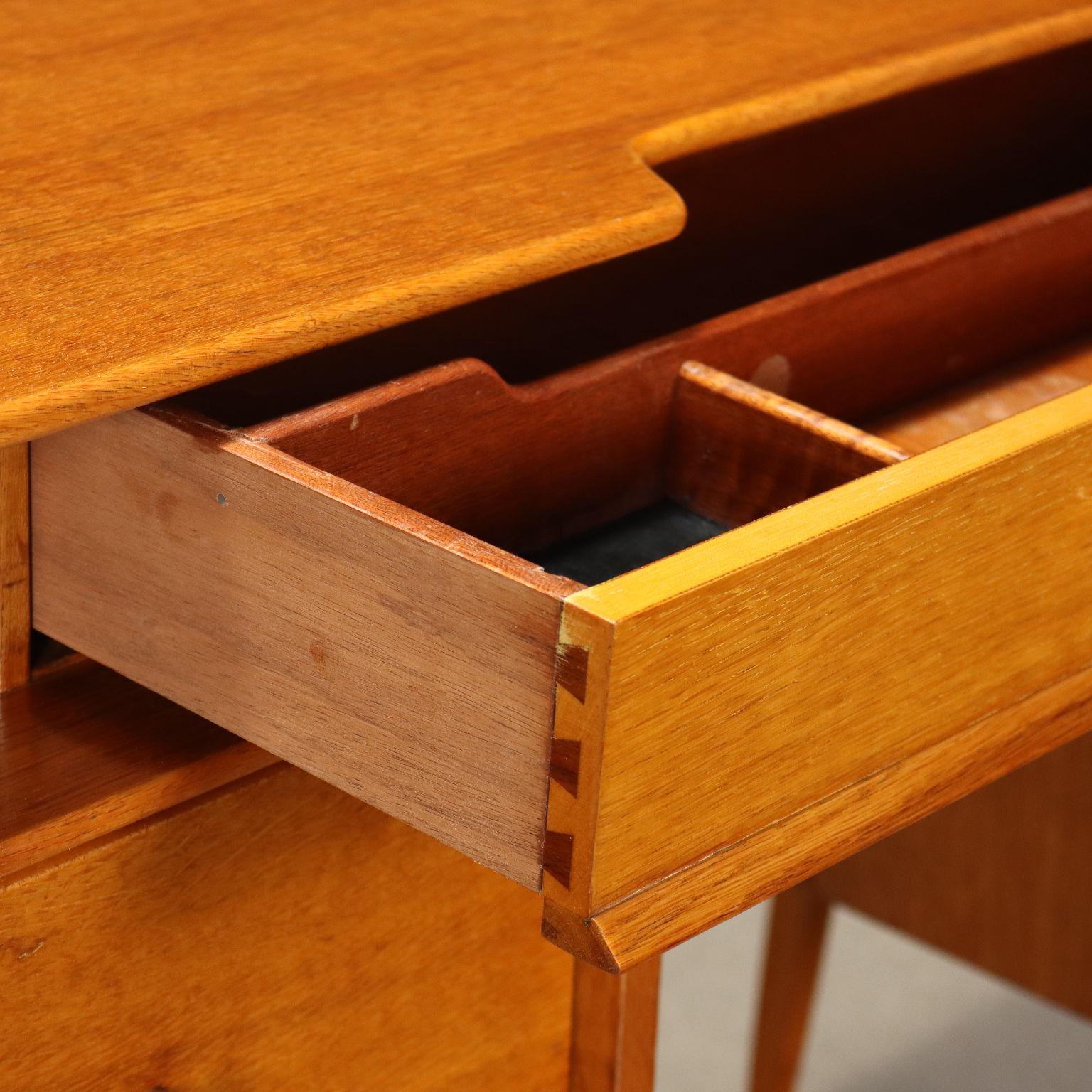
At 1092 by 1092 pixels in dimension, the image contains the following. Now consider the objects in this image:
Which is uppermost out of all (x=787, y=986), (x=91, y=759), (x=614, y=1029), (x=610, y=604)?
(x=610, y=604)

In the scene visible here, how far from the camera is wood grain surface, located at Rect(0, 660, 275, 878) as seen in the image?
2.04 ft

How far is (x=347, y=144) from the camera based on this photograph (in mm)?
728

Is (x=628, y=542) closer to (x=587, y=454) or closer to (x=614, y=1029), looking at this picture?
(x=587, y=454)

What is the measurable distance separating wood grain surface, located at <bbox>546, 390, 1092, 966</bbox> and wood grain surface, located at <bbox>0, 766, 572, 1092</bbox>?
6.9 inches

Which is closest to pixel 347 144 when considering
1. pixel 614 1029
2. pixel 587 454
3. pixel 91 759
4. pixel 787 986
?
pixel 587 454

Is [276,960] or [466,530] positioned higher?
[466,530]

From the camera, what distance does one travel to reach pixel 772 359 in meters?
0.78

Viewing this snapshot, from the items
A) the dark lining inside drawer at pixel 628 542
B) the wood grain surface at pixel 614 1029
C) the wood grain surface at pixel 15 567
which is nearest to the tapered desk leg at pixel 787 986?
the wood grain surface at pixel 614 1029

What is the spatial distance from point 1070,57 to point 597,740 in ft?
2.42

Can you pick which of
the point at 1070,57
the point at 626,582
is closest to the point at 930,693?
the point at 626,582

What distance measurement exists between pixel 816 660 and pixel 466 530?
175 millimetres

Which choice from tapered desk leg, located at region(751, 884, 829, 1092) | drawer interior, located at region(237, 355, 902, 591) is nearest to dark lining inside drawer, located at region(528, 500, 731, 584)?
drawer interior, located at region(237, 355, 902, 591)

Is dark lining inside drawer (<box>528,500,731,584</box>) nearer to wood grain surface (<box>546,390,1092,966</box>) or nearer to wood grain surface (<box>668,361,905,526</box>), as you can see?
wood grain surface (<box>668,361,905,526</box>)

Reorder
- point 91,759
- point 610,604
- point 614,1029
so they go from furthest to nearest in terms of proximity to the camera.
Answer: point 614,1029
point 91,759
point 610,604
